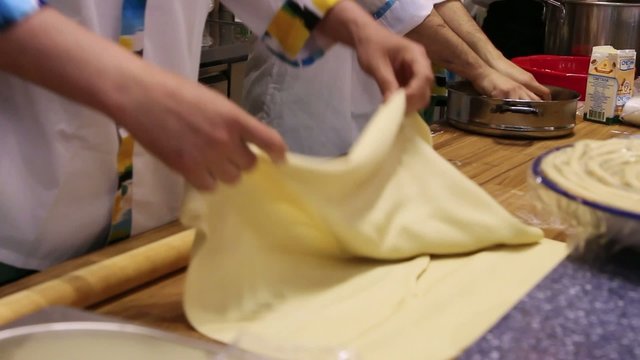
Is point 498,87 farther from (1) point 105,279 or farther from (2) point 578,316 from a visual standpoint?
(1) point 105,279

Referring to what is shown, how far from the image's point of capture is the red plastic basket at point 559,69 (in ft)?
4.86

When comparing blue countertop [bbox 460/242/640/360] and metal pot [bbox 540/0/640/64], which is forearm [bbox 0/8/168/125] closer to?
blue countertop [bbox 460/242/640/360]

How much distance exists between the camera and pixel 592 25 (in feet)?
5.72

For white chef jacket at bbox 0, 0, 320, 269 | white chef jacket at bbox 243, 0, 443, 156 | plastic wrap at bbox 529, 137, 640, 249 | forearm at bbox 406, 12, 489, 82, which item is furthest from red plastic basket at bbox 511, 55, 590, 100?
white chef jacket at bbox 0, 0, 320, 269

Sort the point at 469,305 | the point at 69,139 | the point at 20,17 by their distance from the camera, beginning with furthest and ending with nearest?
the point at 69,139, the point at 469,305, the point at 20,17

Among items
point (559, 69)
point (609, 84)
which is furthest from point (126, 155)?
point (559, 69)

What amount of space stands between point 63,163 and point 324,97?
1.98 ft

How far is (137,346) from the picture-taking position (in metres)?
0.54

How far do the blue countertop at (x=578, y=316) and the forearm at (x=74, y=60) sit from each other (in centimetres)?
29

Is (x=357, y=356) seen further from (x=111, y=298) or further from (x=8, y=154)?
(x=8, y=154)

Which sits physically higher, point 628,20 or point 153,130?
point 153,130

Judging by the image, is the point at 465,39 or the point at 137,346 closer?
the point at 137,346

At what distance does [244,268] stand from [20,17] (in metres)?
0.26

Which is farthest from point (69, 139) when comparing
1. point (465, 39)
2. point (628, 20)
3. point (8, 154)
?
point (628, 20)
